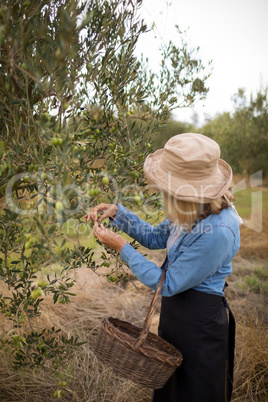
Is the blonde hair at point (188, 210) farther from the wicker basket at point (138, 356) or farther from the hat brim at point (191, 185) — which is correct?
the wicker basket at point (138, 356)

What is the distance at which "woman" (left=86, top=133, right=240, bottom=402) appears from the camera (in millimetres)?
2021

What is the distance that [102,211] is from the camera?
7.86 feet

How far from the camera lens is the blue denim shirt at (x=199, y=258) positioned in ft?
6.64

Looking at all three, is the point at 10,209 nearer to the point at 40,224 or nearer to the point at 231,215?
the point at 40,224

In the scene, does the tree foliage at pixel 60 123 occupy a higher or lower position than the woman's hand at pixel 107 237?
higher

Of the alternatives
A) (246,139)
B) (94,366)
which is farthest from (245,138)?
(94,366)

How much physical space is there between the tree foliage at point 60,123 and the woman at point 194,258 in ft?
0.84

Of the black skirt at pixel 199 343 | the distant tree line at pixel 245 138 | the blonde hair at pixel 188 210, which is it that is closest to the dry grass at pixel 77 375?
the black skirt at pixel 199 343

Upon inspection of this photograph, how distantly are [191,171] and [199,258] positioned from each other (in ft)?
1.76

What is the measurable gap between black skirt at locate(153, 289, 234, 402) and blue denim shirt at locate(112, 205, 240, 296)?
0.13 meters

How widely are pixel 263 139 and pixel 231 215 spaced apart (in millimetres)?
17292

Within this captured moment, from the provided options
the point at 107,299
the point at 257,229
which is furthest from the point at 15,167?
the point at 257,229

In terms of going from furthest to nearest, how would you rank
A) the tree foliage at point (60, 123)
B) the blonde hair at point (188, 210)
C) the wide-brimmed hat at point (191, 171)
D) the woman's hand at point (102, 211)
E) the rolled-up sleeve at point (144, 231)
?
the rolled-up sleeve at point (144, 231) < the woman's hand at point (102, 211) < the blonde hair at point (188, 210) < the wide-brimmed hat at point (191, 171) < the tree foliage at point (60, 123)

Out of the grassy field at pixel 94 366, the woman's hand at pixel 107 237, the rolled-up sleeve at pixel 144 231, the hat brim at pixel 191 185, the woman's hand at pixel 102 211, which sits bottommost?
the grassy field at pixel 94 366
